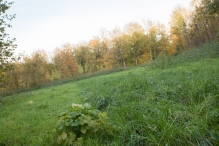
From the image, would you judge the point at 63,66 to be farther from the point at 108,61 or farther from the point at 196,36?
the point at 196,36

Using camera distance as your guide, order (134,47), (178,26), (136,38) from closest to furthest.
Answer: (178,26) < (136,38) < (134,47)

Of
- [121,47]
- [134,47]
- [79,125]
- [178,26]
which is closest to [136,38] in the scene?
[134,47]

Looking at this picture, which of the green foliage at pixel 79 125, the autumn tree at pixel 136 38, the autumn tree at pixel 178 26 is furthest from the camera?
the autumn tree at pixel 136 38

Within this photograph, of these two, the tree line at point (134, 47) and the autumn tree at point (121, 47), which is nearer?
the tree line at point (134, 47)

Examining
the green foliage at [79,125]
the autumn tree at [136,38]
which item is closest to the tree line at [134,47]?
the autumn tree at [136,38]

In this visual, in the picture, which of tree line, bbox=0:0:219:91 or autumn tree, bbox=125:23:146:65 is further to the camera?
autumn tree, bbox=125:23:146:65

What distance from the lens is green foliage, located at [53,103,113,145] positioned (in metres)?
2.57

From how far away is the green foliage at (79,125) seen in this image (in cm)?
257

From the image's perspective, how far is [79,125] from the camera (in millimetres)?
2781

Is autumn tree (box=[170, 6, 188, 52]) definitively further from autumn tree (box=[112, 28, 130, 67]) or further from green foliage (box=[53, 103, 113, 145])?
green foliage (box=[53, 103, 113, 145])

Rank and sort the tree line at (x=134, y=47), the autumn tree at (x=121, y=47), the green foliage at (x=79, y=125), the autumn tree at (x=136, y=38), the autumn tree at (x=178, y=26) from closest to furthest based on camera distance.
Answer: the green foliage at (x=79, y=125) → the tree line at (x=134, y=47) → the autumn tree at (x=178, y=26) → the autumn tree at (x=121, y=47) → the autumn tree at (x=136, y=38)

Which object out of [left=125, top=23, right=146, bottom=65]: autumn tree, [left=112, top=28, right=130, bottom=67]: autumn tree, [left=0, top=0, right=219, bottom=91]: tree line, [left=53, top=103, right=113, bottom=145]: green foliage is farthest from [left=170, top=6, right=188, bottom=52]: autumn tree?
[left=53, top=103, right=113, bottom=145]: green foliage

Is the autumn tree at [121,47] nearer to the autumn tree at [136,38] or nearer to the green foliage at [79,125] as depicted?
the autumn tree at [136,38]

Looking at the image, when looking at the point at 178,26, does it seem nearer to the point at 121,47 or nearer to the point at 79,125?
the point at 121,47
